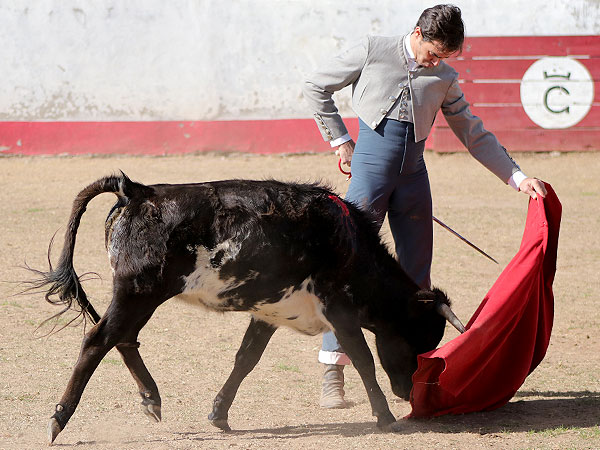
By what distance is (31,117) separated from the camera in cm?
1217

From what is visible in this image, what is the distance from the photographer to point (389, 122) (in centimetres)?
393

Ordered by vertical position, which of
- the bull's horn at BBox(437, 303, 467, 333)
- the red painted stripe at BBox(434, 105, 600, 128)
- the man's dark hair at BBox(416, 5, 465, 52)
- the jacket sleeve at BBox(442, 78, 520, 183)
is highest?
the man's dark hair at BBox(416, 5, 465, 52)

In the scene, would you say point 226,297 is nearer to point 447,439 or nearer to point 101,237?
point 447,439

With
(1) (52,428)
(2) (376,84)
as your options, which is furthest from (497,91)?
(1) (52,428)

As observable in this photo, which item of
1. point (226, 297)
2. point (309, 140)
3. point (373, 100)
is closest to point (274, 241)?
point (226, 297)

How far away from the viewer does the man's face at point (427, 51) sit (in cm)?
372

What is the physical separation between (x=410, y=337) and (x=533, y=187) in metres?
0.86

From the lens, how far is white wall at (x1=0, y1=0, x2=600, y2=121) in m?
12.2

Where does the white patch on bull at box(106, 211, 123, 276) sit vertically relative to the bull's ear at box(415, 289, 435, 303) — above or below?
above

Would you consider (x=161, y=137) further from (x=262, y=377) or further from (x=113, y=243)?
(x=113, y=243)

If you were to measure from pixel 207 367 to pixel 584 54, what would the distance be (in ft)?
30.4

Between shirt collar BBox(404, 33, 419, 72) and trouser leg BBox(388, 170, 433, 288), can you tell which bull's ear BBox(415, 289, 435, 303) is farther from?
shirt collar BBox(404, 33, 419, 72)

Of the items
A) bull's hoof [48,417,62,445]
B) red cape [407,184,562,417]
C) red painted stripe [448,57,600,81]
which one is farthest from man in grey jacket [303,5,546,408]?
red painted stripe [448,57,600,81]

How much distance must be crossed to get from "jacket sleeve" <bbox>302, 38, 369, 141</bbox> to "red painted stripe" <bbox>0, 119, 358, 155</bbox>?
8.07 metres
